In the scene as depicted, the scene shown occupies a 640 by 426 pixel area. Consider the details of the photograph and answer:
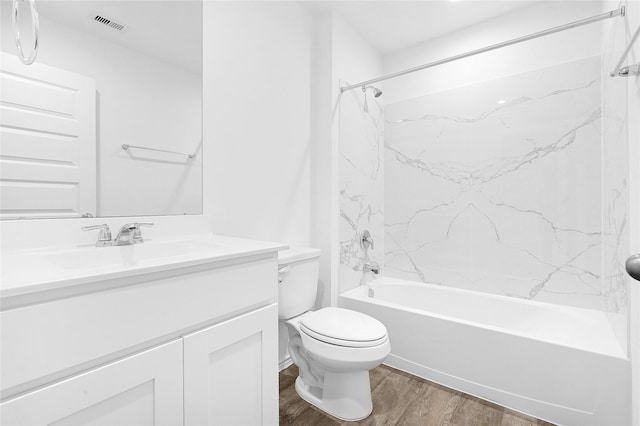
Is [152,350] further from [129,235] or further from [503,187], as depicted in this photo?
[503,187]

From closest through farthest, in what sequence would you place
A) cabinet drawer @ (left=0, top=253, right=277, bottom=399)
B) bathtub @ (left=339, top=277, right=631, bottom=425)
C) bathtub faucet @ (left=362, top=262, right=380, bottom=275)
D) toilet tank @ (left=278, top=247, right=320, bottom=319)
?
cabinet drawer @ (left=0, top=253, right=277, bottom=399) < bathtub @ (left=339, top=277, right=631, bottom=425) < toilet tank @ (left=278, top=247, right=320, bottom=319) < bathtub faucet @ (left=362, top=262, right=380, bottom=275)

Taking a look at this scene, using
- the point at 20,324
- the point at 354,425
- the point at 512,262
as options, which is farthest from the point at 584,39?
the point at 20,324

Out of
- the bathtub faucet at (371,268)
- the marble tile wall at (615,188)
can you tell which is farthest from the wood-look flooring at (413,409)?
the bathtub faucet at (371,268)

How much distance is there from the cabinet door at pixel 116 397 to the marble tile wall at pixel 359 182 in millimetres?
1523

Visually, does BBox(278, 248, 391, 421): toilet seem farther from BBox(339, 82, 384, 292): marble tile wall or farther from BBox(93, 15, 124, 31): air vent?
BBox(93, 15, 124, 31): air vent

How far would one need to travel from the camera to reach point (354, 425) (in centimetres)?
146

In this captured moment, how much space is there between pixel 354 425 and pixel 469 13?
2674 millimetres

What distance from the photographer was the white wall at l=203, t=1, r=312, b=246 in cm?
158

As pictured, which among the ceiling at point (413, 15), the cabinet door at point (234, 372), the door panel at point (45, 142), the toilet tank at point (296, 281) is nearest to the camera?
the cabinet door at point (234, 372)

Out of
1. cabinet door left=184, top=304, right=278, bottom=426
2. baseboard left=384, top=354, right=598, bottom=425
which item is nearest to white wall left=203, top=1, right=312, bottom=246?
cabinet door left=184, top=304, right=278, bottom=426

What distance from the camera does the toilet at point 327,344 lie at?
1.40m

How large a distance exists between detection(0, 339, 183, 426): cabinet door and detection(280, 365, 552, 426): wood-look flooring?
2.79 ft

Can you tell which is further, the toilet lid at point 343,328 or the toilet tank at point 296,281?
the toilet tank at point 296,281

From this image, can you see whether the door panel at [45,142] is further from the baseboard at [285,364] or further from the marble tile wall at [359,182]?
the marble tile wall at [359,182]
